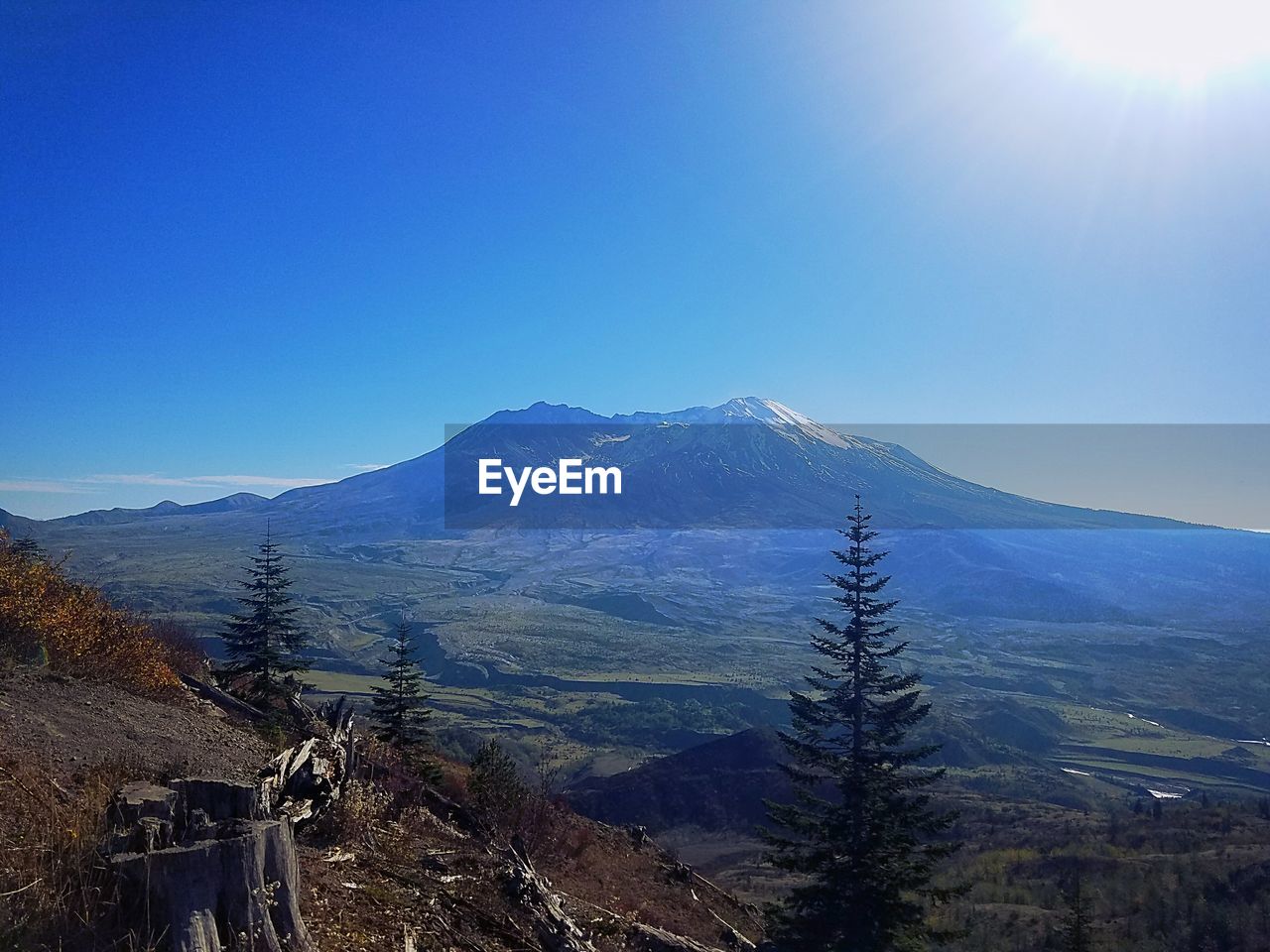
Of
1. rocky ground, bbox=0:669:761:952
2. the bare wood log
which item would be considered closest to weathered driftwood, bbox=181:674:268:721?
rocky ground, bbox=0:669:761:952

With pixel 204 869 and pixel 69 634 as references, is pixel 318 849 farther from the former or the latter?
pixel 69 634

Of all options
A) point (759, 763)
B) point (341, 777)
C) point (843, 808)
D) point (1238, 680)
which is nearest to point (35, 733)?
point (341, 777)

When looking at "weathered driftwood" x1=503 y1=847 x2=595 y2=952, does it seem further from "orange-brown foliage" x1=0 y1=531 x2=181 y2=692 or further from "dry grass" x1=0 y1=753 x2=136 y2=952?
"orange-brown foliage" x1=0 y1=531 x2=181 y2=692

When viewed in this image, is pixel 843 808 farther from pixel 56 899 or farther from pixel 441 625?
pixel 441 625

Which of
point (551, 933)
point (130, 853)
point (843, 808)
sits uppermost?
point (130, 853)

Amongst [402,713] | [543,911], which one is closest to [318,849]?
[543,911]
